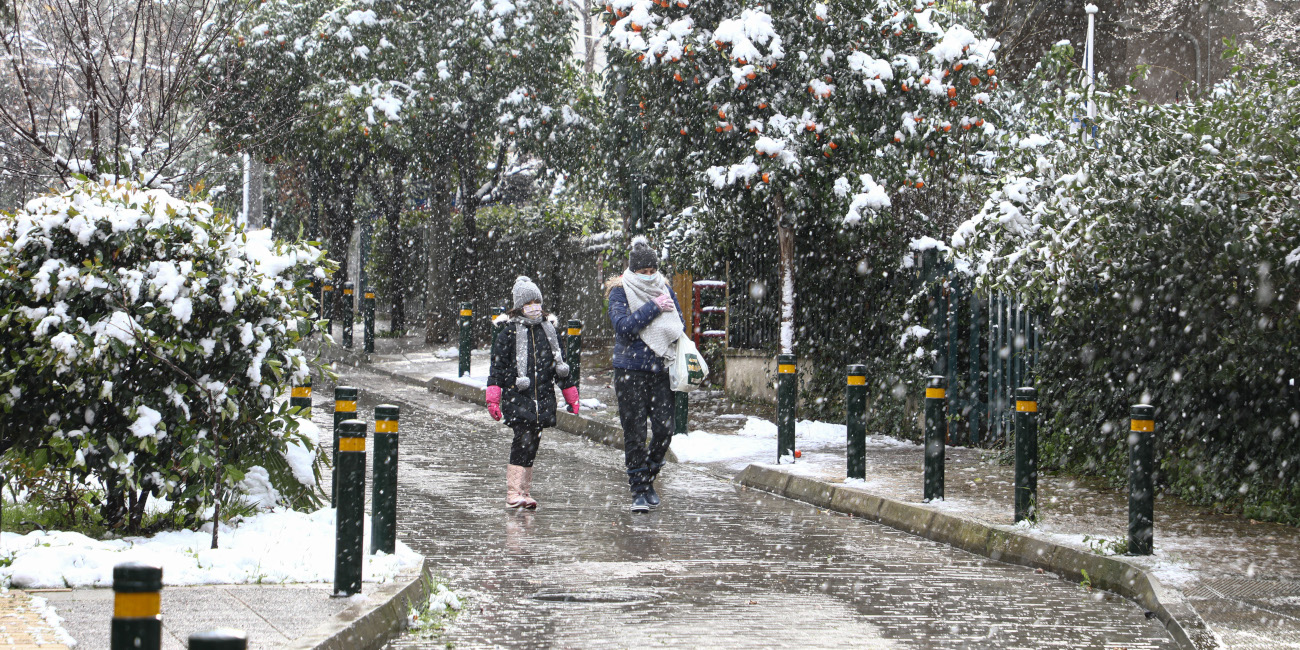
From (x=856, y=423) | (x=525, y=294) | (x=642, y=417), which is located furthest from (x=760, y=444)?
(x=525, y=294)

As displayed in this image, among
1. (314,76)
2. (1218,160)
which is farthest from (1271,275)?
(314,76)

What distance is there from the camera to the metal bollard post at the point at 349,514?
5902mm

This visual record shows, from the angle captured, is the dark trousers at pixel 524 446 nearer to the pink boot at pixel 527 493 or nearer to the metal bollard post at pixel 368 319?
the pink boot at pixel 527 493

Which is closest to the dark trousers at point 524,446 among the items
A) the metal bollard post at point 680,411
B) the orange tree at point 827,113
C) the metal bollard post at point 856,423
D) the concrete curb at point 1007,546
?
the concrete curb at point 1007,546

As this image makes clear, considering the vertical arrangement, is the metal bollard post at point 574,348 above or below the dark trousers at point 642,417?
above

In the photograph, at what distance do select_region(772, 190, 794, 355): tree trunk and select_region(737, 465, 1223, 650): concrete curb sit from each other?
3.14 metres

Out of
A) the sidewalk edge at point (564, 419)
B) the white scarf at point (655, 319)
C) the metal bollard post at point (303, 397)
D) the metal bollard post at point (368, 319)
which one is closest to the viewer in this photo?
the metal bollard post at point (303, 397)

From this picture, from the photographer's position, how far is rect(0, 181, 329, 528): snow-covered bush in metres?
6.77

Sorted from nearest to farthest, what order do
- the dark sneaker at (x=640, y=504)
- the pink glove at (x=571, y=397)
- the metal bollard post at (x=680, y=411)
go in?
the dark sneaker at (x=640, y=504), the pink glove at (x=571, y=397), the metal bollard post at (x=680, y=411)

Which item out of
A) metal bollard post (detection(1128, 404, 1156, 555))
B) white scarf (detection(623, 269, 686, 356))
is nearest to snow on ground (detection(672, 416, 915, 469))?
white scarf (detection(623, 269, 686, 356))

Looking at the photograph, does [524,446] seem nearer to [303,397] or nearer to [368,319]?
[303,397]

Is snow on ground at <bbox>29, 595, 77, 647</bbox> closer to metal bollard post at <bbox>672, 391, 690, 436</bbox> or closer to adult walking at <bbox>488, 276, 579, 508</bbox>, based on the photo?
adult walking at <bbox>488, 276, 579, 508</bbox>

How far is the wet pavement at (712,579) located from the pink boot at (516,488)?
14 centimetres

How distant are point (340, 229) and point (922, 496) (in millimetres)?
21265
